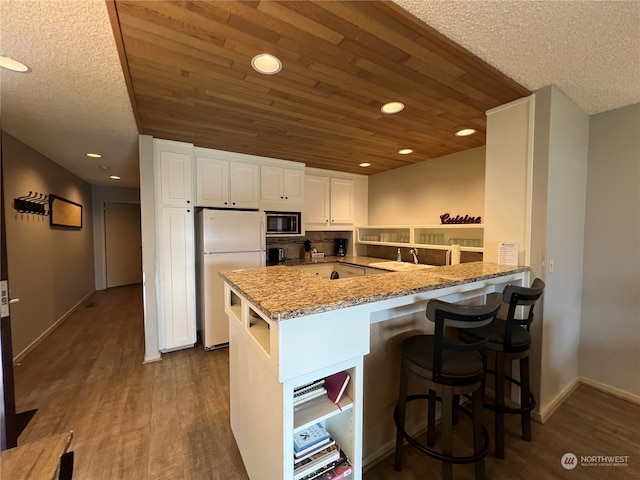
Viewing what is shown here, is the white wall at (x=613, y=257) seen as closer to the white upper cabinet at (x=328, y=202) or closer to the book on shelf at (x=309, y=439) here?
the book on shelf at (x=309, y=439)

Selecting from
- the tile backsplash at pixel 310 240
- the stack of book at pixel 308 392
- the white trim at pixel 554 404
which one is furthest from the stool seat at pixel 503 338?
the tile backsplash at pixel 310 240

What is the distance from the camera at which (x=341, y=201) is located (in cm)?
Answer: 435

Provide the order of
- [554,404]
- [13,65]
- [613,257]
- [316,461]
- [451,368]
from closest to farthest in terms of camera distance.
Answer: [316,461], [451,368], [13,65], [554,404], [613,257]

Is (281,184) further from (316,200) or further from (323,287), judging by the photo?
(323,287)

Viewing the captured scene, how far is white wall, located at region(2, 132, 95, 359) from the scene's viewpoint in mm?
2617

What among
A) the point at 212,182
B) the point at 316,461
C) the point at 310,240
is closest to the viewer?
the point at 316,461

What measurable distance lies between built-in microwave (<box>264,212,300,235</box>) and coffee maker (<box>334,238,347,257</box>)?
3.46 ft

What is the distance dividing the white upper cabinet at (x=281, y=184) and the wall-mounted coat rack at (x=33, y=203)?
252 cm

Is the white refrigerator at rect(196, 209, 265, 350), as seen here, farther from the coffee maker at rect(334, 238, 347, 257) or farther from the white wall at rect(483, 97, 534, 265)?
the white wall at rect(483, 97, 534, 265)

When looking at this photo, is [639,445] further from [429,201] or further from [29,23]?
[29,23]

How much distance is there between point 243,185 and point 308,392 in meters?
2.73

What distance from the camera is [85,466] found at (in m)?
1.48

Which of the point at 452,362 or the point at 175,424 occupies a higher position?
the point at 452,362

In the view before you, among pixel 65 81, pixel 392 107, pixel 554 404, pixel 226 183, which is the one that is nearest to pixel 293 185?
pixel 226 183
